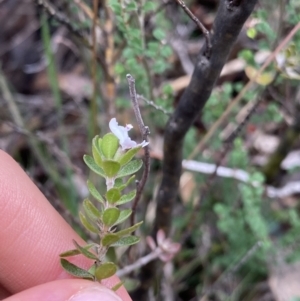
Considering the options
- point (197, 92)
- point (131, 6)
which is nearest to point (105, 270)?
point (197, 92)

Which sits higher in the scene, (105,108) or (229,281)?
(105,108)

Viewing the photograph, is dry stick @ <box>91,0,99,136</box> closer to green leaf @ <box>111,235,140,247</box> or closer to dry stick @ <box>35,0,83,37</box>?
dry stick @ <box>35,0,83,37</box>

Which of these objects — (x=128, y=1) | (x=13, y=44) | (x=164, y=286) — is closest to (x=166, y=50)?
(x=128, y=1)

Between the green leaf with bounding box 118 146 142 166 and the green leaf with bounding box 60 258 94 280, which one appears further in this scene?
the green leaf with bounding box 60 258 94 280

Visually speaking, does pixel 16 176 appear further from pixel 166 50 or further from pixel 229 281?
pixel 229 281

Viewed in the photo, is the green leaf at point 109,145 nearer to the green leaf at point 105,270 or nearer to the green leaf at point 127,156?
the green leaf at point 127,156

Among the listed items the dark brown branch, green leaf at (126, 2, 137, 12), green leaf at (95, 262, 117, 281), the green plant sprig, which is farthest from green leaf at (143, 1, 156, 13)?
green leaf at (95, 262, 117, 281)

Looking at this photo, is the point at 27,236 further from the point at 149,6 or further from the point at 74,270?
the point at 149,6
